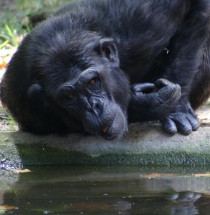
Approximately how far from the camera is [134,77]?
22.5 feet

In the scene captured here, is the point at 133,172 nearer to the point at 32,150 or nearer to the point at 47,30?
the point at 32,150

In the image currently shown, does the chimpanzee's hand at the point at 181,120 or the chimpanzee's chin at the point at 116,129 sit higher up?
the chimpanzee's chin at the point at 116,129

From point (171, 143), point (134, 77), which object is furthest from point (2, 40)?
point (171, 143)

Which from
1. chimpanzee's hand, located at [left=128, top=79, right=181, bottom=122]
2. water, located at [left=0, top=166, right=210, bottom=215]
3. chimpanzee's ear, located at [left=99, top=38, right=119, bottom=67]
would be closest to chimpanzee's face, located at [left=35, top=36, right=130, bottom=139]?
chimpanzee's ear, located at [left=99, top=38, right=119, bottom=67]

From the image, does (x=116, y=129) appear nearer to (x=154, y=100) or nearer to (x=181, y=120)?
(x=154, y=100)

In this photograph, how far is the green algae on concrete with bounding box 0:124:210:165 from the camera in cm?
625

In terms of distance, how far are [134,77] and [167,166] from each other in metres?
1.08

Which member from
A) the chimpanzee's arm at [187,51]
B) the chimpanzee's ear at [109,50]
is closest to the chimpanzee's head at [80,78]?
the chimpanzee's ear at [109,50]

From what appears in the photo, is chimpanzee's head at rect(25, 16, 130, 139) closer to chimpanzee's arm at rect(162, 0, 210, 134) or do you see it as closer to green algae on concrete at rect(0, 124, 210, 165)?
green algae on concrete at rect(0, 124, 210, 165)

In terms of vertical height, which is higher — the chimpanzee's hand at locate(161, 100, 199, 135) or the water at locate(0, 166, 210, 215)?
the water at locate(0, 166, 210, 215)

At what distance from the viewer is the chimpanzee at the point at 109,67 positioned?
596cm

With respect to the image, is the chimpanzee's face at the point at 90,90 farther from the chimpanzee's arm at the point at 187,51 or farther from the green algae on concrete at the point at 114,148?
the chimpanzee's arm at the point at 187,51

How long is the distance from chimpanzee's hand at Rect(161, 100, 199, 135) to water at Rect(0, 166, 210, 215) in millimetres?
470

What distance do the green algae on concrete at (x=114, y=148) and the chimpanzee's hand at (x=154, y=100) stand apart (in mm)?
128
